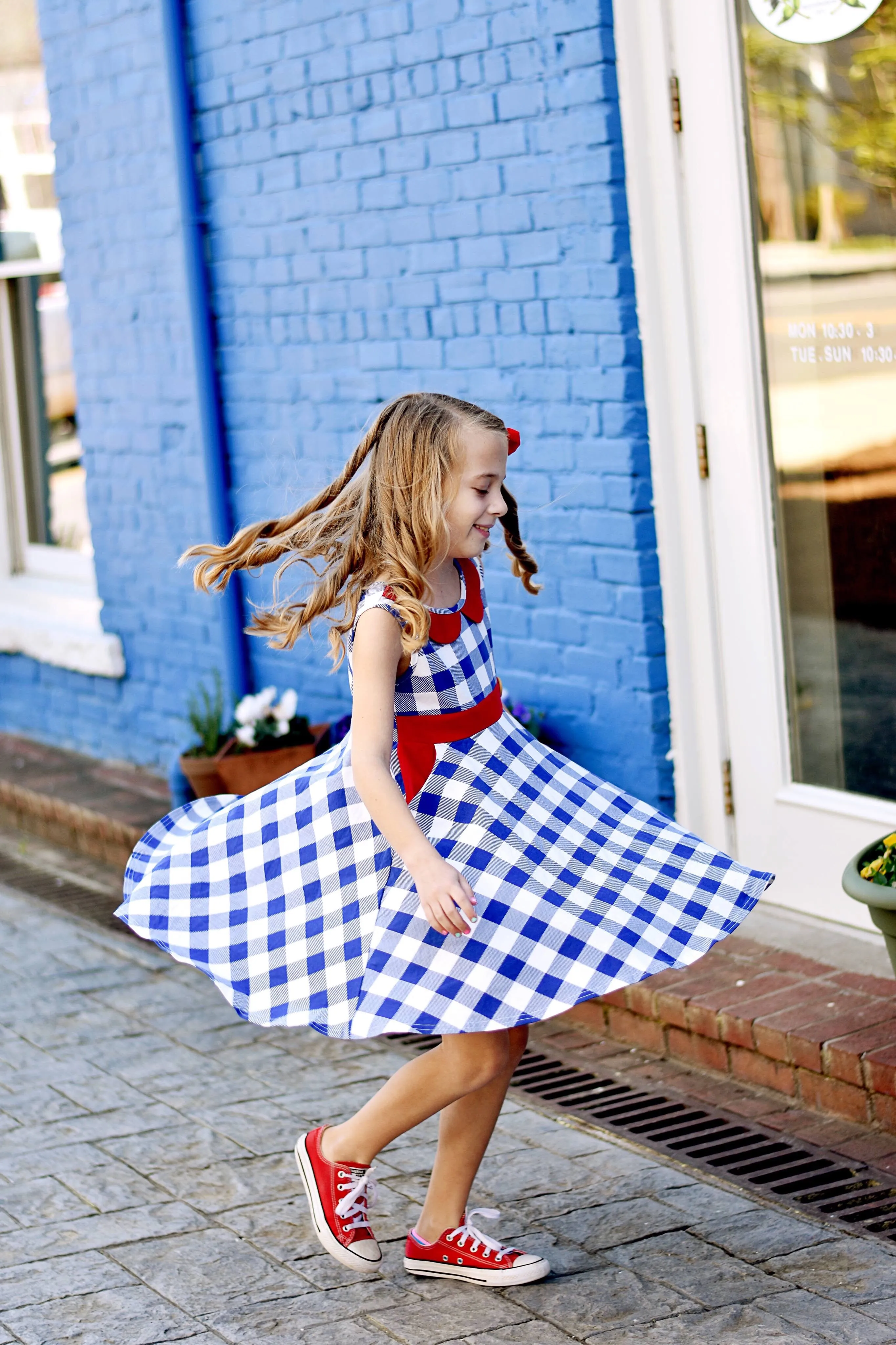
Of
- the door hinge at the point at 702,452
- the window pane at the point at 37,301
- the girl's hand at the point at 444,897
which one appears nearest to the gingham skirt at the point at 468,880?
the girl's hand at the point at 444,897

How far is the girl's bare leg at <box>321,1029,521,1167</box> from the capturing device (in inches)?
109

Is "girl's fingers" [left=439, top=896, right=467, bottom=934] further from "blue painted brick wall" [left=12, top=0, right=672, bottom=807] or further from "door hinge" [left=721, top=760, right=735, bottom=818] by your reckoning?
"door hinge" [left=721, top=760, right=735, bottom=818]

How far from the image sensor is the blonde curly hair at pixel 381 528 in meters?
2.80

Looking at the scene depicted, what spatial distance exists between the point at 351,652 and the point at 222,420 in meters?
3.32

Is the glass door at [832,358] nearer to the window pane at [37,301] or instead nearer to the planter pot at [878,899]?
the planter pot at [878,899]

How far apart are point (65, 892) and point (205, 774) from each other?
35.0 inches

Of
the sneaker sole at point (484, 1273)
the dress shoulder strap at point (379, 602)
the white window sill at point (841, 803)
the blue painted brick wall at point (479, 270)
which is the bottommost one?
the sneaker sole at point (484, 1273)

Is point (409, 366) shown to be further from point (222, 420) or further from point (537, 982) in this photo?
point (537, 982)

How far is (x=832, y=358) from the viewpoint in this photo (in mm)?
4027

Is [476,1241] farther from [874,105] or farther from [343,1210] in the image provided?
[874,105]

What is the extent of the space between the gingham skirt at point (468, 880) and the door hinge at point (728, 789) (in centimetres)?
140

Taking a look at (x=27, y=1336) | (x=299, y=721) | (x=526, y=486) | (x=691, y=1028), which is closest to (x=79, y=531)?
(x=299, y=721)

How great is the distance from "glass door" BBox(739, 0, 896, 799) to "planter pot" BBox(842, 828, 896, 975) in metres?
0.97

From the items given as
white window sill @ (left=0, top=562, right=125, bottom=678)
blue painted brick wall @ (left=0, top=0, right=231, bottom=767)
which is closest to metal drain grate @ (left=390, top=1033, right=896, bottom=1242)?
blue painted brick wall @ (left=0, top=0, right=231, bottom=767)
